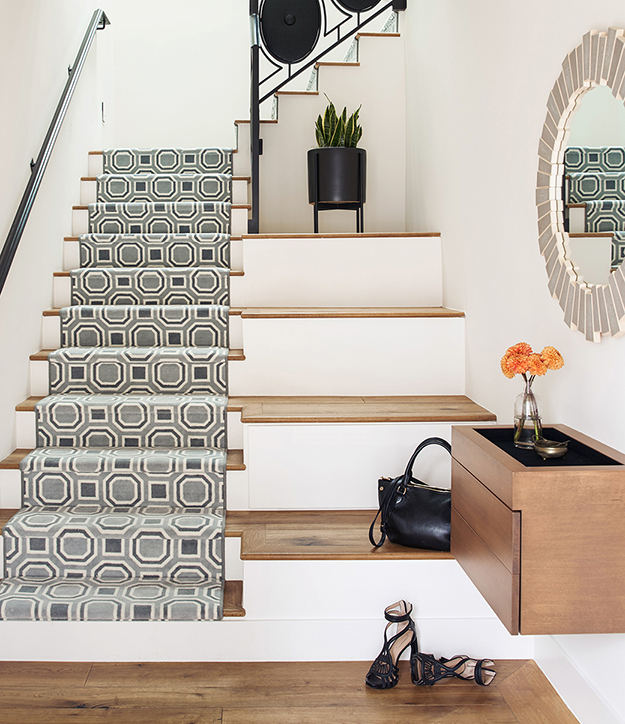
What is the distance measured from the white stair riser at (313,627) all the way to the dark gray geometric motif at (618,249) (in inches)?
38.0

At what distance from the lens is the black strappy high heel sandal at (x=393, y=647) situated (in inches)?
66.4

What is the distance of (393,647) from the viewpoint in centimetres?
175

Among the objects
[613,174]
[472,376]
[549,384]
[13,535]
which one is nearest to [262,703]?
[13,535]

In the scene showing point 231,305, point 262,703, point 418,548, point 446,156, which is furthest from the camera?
point 231,305

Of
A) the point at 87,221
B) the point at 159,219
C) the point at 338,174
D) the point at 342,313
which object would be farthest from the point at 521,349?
the point at 87,221

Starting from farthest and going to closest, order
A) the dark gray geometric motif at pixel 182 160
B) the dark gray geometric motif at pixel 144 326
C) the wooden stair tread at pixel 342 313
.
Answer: the dark gray geometric motif at pixel 182 160 < the dark gray geometric motif at pixel 144 326 < the wooden stair tread at pixel 342 313

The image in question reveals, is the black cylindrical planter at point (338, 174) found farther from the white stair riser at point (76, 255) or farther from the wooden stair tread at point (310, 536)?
the wooden stair tread at point (310, 536)

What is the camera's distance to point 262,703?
5.34 feet

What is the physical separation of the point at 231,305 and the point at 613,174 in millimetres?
1823

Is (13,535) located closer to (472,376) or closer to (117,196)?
(472,376)

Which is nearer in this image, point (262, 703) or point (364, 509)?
point (262, 703)

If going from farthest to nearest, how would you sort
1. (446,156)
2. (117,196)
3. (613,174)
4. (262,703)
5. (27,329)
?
(117,196), (446,156), (27,329), (262,703), (613,174)

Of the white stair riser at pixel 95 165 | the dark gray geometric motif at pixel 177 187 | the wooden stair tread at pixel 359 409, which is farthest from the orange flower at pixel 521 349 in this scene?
the white stair riser at pixel 95 165

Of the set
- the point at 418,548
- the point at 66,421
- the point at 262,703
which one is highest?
the point at 66,421
